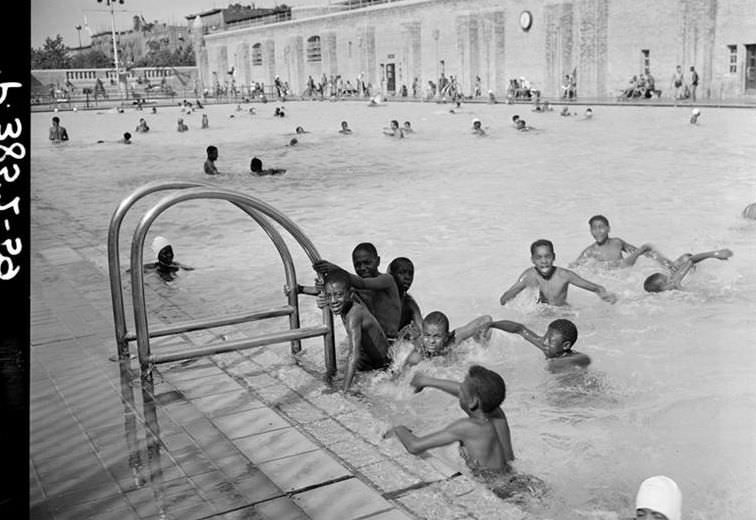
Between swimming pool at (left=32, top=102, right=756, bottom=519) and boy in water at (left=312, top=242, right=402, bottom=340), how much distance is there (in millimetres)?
509

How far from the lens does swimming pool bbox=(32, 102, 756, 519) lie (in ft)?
14.5

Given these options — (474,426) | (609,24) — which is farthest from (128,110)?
(474,426)

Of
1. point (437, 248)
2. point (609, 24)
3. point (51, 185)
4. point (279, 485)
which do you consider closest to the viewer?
point (279, 485)

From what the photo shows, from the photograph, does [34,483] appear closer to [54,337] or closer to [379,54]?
[54,337]

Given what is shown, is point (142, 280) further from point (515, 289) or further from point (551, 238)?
point (551, 238)

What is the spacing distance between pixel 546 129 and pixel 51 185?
13575 mm

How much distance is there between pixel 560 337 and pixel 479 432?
182 centimetres

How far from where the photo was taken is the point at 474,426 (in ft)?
11.4

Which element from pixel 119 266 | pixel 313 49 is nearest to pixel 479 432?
pixel 119 266

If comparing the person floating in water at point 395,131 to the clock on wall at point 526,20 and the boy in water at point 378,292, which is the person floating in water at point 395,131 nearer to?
the boy in water at point 378,292

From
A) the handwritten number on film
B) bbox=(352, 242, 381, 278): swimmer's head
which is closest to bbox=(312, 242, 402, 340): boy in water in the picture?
bbox=(352, 242, 381, 278): swimmer's head

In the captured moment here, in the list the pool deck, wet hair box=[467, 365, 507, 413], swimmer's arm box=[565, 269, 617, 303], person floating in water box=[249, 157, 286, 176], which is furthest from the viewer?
person floating in water box=[249, 157, 286, 176]

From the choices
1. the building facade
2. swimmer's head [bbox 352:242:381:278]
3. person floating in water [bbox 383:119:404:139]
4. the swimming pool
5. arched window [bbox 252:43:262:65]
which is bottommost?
the swimming pool

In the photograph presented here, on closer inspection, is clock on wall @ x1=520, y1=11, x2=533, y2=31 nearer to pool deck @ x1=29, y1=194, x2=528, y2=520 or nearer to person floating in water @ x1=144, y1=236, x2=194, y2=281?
person floating in water @ x1=144, y1=236, x2=194, y2=281
